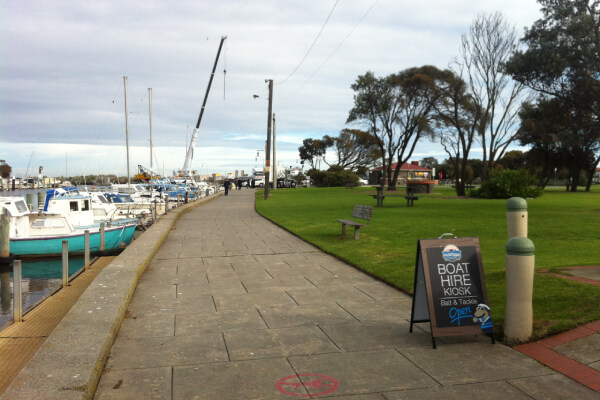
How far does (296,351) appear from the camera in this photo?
502cm

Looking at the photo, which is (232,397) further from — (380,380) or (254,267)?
(254,267)

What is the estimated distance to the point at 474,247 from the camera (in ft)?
17.8

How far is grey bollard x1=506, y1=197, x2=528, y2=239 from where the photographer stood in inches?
239

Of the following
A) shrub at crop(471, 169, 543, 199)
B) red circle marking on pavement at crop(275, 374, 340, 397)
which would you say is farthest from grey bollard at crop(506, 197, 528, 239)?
shrub at crop(471, 169, 543, 199)

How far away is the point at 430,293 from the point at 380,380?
1195 mm

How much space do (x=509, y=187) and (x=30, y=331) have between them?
112ft

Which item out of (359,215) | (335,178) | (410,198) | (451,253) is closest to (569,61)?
(410,198)

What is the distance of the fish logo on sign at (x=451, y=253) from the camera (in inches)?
209

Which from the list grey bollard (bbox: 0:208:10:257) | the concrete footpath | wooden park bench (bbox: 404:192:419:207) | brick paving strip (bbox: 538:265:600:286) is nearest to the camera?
the concrete footpath

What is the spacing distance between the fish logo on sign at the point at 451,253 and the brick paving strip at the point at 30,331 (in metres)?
4.35

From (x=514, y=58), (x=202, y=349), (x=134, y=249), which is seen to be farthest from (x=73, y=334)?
(x=514, y=58)

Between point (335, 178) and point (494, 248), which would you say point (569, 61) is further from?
point (335, 178)

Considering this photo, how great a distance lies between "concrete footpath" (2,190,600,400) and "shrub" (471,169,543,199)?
30269 millimetres

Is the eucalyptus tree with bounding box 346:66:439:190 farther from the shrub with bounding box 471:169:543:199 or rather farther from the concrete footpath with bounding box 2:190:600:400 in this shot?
the concrete footpath with bounding box 2:190:600:400
